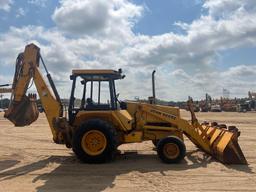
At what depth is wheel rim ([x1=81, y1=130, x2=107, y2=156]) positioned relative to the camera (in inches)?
497

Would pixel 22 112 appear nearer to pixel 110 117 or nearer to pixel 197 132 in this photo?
pixel 110 117

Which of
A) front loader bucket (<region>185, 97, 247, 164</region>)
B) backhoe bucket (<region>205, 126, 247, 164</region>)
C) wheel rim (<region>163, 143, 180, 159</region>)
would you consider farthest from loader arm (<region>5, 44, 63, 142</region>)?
backhoe bucket (<region>205, 126, 247, 164</region>)

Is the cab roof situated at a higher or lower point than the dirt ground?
higher

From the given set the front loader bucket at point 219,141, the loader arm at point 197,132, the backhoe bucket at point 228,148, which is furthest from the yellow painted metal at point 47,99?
the backhoe bucket at point 228,148

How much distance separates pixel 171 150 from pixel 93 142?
2.26 metres

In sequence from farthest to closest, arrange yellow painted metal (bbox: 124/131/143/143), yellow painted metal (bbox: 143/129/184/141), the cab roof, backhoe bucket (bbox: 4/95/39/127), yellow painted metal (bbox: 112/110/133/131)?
backhoe bucket (bbox: 4/95/39/127) < yellow painted metal (bbox: 143/129/184/141) < yellow painted metal (bbox: 124/131/143/143) < the cab roof < yellow painted metal (bbox: 112/110/133/131)

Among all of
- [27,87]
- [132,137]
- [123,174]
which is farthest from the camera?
[27,87]

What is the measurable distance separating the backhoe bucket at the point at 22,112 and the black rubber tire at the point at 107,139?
232 cm

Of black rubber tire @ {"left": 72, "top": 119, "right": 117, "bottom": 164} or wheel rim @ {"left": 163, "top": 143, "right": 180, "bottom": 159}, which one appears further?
wheel rim @ {"left": 163, "top": 143, "right": 180, "bottom": 159}

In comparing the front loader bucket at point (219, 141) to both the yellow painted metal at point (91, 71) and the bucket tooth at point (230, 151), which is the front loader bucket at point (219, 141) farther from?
the yellow painted metal at point (91, 71)

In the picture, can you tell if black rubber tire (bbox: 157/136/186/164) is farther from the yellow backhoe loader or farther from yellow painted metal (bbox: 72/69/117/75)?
yellow painted metal (bbox: 72/69/117/75)

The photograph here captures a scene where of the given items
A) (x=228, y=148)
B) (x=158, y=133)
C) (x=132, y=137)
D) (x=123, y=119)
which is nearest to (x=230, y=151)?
(x=228, y=148)

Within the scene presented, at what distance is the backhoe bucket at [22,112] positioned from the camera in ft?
45.6

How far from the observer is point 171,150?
12867 mm
